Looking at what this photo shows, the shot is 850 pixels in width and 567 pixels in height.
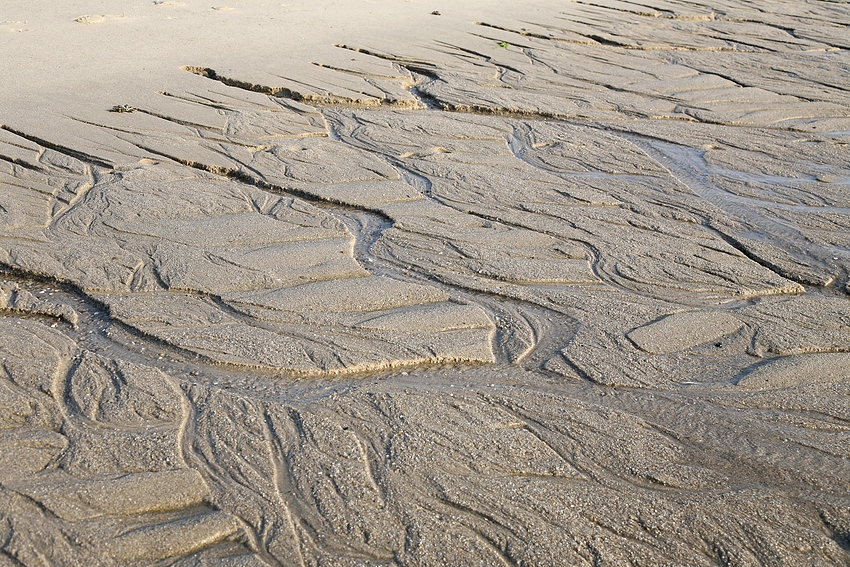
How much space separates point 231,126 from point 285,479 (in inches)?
149

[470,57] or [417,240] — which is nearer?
[417,240]

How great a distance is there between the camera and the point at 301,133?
566cm

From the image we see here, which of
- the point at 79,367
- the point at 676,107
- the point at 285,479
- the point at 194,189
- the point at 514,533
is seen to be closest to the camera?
the point at 514,533

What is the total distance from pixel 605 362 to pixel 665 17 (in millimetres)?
9436

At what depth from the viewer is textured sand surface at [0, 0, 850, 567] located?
2281 millimetres

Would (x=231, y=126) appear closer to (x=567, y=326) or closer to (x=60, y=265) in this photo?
(x=60, y=265)

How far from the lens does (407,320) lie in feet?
10.9

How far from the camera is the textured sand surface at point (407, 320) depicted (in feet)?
7.48

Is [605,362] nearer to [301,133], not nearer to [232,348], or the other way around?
[232,348]

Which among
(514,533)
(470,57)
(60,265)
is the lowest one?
(514,533)

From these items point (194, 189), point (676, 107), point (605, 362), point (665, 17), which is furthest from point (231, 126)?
point (665, 17)

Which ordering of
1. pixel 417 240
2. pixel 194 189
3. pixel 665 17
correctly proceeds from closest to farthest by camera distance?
pixel 417 240 < pixel 194 189 < pixel 665 17

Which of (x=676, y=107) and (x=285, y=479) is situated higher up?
(x=676, y=107)

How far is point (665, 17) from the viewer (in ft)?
36.5
